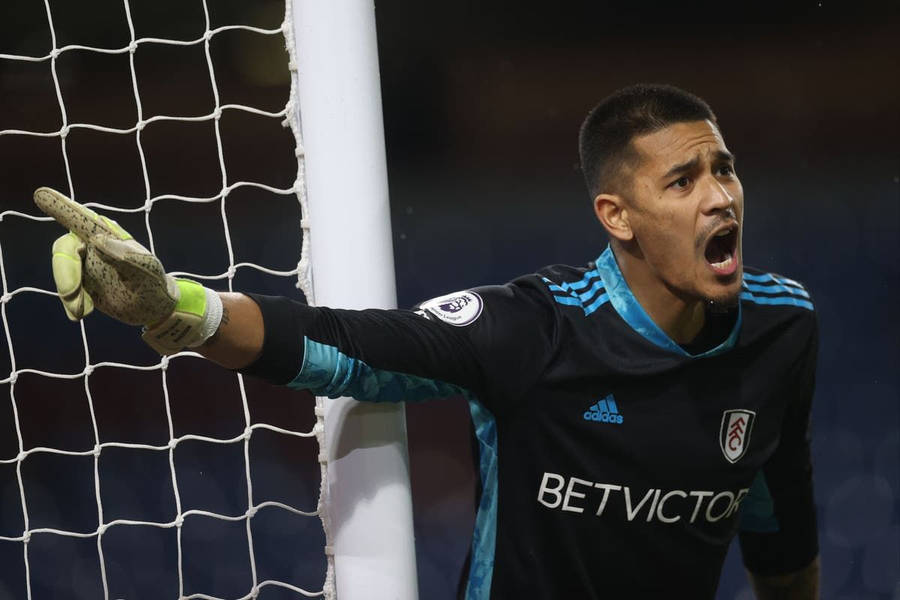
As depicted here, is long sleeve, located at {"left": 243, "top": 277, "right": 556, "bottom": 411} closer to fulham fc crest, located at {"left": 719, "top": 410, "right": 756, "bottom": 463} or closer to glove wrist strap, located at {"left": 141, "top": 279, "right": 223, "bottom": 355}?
glove wrist strap, located at {"left": 141, "top": 279, "right": 223, "bottom": 355}

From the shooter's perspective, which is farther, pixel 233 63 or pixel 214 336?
pixel 233 63

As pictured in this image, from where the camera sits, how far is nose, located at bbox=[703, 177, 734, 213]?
3.76 ft

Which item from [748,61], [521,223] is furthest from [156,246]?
[748,61]

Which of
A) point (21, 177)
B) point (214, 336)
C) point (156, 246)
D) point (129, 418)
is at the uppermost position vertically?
point (214, 336)

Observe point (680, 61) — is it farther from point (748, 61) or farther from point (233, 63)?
point (233, 63)

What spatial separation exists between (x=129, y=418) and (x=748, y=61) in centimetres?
253

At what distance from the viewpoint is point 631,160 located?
1193 millimetres

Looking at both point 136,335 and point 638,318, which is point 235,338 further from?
point 136,335

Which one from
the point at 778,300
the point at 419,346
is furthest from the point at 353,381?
the point at 778,300

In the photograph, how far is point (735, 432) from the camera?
1.19m

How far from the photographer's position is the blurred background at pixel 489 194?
3158mm

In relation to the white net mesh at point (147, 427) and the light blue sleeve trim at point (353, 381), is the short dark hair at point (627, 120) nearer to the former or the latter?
the light blue sleeve trim at point (353, 381)

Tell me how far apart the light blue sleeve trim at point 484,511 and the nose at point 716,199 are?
37cm

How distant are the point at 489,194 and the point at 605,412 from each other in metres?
2.18
